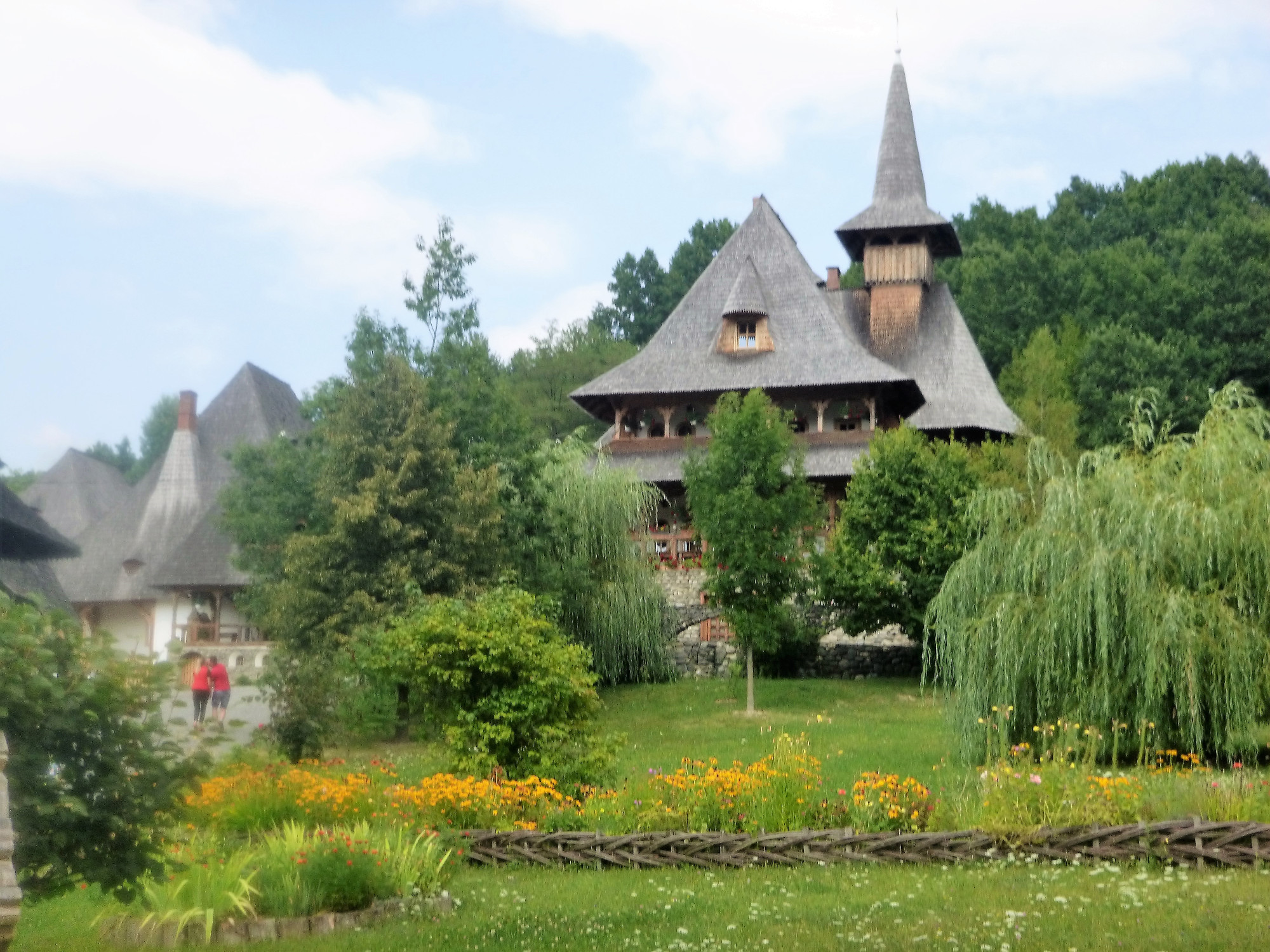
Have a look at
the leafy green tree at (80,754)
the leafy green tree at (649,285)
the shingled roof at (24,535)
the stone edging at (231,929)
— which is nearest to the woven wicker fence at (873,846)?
the stone edging at (231,929)

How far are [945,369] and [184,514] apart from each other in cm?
1937

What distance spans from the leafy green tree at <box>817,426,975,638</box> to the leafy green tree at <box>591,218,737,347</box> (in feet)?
114

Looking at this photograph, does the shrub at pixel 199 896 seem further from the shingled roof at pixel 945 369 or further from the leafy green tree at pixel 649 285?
the leafy green tree at pixel 649 285

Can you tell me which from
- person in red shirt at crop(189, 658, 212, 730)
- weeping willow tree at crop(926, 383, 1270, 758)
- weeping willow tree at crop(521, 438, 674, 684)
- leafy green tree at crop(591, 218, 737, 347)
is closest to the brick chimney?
weeping willow tree at crop(521, 438, 674, 684)

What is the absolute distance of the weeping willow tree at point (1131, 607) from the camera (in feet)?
47.4

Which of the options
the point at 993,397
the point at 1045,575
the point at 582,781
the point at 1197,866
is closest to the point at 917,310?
the point at 993,397

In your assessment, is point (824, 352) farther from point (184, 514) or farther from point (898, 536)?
point (184, 514)

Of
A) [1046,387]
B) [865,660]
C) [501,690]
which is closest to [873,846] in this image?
[501,690]

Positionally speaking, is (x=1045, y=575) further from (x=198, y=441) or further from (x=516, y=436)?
(x=198, y=441)

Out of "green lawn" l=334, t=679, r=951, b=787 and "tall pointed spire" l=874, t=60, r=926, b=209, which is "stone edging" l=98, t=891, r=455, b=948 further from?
"tall pointed spire" l=874, t=60, r=926, b=209

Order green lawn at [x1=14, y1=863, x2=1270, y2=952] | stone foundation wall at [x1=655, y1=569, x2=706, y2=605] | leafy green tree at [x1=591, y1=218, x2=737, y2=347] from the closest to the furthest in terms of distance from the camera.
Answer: green lawn at [x1=14, y1=863, x2=1270, y2=952], stone foundation wall at [x1=655, y1=569, x2=706, y2=605], leafy green tree at [x1=591, y1=218, x2=737, y2=347]

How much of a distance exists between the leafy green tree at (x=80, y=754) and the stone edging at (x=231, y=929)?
4.57 feet

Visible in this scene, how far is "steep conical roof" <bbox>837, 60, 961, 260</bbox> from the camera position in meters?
39.6

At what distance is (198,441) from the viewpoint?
30.8 metres
